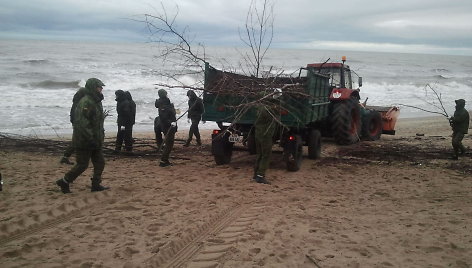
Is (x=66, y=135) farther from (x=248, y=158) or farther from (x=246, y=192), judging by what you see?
(x=246, y=192)

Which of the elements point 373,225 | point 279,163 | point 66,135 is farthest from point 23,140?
point 373,225

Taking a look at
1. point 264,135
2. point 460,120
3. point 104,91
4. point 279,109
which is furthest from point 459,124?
point 104,91

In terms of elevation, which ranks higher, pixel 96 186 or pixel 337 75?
pixel 337 75

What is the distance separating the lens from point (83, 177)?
24.5 ft

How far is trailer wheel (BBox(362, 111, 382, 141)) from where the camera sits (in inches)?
484

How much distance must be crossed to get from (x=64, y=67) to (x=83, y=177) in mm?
32582

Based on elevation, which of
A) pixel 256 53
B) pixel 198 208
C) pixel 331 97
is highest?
pixel 256 53

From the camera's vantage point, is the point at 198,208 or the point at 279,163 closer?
the point at 198,208

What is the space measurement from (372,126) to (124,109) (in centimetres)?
786

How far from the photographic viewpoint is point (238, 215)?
5.57 meters

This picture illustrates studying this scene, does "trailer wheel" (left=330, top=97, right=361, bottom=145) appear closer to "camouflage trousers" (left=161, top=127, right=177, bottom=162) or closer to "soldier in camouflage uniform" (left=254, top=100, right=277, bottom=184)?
"soldier in camouflage uniform" (left=254, top=100, right=277, bottom=184)

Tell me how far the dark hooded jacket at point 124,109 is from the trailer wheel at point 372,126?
6959 millimetres

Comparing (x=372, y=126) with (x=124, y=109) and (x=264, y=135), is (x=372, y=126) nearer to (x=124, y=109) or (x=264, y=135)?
(x=264, y=135)

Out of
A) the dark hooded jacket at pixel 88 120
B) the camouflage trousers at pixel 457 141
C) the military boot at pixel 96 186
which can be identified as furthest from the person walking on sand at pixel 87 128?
the camouflage trousers at pixel 457 141
